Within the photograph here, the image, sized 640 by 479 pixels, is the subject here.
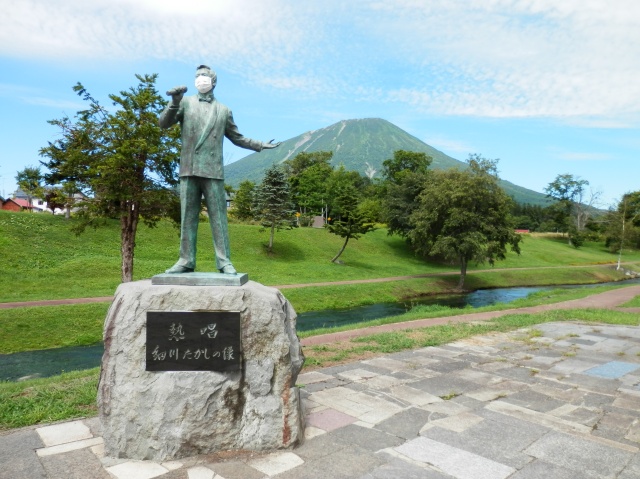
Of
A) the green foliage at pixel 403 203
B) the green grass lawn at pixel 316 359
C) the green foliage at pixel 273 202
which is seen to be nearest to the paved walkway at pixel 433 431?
the green grass lawn at pixel 316 359

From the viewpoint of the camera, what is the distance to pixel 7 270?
1894cm

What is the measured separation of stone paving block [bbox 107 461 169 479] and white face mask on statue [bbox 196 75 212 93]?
3.71 metres

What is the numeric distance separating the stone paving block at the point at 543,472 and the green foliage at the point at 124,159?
13036 mm

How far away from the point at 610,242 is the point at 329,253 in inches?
1634

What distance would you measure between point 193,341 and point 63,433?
1.74 m

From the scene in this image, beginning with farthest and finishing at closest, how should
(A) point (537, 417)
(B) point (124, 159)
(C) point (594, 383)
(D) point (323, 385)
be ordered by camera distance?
(B) point (124, 159), (C) point (594, 383), (D) point (323, 385), (A) point (537, 417)

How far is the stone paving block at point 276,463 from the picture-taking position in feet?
13.4

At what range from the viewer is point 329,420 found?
17.2 feet

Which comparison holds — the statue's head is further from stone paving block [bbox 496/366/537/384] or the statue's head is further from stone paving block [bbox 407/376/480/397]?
stone paving block [bbox 496/366/537/384]

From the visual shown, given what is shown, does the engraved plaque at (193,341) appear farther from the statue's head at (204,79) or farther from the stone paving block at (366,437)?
the statue's head at (204,79)

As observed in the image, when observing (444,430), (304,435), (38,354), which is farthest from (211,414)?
(38,354)

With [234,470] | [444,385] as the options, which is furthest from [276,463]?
[444,385]

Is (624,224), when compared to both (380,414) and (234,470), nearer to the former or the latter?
(380,414)

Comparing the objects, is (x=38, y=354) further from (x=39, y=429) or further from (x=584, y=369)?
(x=584, y=369)
